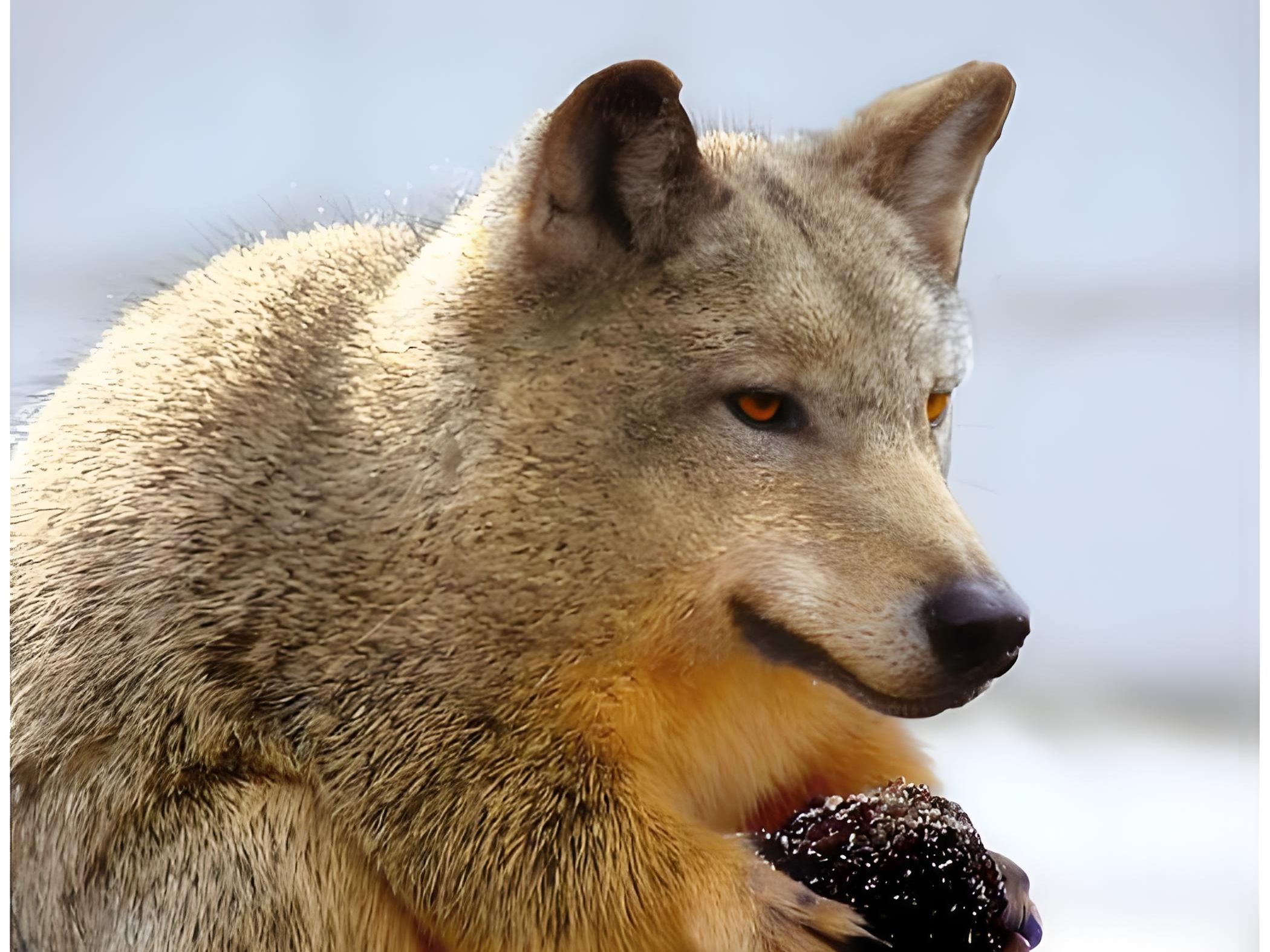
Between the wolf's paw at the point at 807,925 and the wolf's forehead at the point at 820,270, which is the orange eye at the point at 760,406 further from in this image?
the wolf's paw at the point at 807,925

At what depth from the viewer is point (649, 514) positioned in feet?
3.19

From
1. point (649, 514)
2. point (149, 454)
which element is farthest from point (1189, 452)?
point (149, 454)

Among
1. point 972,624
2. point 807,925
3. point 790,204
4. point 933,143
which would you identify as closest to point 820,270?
point 790,204

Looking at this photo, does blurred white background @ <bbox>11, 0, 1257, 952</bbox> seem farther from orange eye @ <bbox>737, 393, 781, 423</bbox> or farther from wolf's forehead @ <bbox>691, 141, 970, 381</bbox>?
orange eye @ <bbox>737, 393, 781, 423</bbox>

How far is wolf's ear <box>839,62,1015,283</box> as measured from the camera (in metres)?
1.07

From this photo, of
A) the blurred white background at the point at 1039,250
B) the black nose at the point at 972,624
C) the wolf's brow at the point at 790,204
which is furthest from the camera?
the blurred white background at the point at 1039,250

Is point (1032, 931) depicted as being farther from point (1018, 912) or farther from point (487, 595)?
point (487, 595)

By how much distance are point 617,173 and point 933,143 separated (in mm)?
278

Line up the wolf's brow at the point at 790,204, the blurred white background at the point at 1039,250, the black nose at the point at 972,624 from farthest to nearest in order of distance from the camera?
1. the blurred white background at the point at 1039,250
2. the wolf's brow at the point at 790,204
3. the black nose at the point at 972,624

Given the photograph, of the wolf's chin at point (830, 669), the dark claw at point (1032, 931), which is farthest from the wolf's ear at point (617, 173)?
the dark claw at point (1032, 931)

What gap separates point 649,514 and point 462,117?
0.41 meters

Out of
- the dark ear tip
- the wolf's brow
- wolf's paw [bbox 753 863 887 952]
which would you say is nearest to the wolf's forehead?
the wolf's brow

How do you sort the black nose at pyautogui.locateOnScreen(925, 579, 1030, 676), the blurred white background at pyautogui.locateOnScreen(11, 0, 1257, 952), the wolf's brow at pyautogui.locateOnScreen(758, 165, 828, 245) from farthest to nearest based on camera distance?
the blurred white background at pyautogui.locateOnScreen(11, 0, 1257, 952)
the wolf's brow at pyautogui.locateOnScreen(758, 165, 828, 245)
the black nose at pyautogui.locateOnScreen(925, 579, 1030, 676)

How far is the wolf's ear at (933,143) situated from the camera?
107 centimetres
